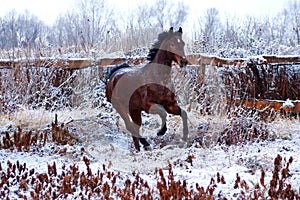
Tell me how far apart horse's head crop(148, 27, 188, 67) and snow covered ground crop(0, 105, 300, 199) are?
1352mm

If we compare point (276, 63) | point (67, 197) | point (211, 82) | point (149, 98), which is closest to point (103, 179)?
point (67, 197)

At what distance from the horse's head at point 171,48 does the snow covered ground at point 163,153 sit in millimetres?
1352

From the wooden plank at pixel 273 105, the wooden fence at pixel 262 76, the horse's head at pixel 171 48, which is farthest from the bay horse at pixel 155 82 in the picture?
the wooden fence at pixel 262 76

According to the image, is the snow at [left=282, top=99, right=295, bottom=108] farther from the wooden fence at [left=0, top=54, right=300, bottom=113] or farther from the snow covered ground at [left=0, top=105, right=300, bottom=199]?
the wooden fence at [left=0, top=54, right=300, bottom=113]

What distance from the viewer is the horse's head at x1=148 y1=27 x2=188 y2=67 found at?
21.6 ft

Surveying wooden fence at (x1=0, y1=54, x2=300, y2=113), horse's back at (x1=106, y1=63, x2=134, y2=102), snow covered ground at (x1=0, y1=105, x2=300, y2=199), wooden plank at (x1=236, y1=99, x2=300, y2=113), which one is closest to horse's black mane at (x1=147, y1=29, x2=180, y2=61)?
horse's back at (x1=106, y1=63, x2=134, y2=102)

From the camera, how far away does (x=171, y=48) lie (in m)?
6.60

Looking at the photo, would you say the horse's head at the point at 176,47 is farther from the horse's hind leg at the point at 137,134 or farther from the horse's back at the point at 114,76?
the horse's hind leg at the point at 137,134

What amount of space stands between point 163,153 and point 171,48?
1.55 meters

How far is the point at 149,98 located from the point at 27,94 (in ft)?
14.0

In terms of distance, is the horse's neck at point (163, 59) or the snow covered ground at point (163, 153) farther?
the horse's neck at point (163, 59)

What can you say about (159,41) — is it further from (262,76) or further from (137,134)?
(262,76)

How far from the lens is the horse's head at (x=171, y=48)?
259 inches

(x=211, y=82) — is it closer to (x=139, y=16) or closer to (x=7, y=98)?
(x=7, y=98)
